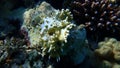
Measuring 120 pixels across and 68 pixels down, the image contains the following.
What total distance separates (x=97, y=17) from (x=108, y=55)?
88 cm

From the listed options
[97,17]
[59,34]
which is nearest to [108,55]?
[97,17]

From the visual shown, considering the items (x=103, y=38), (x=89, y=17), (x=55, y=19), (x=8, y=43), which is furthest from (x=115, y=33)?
(x=8, y=43)

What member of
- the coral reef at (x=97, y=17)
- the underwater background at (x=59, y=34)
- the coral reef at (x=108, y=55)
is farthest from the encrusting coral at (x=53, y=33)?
the coral reef at (x=97, y=17)

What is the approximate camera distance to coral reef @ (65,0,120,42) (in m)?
4.27

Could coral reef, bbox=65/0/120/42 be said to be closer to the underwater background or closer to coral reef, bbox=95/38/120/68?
the underwater background

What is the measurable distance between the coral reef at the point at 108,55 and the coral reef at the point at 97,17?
354 millimetres

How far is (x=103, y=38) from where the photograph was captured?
14.2 feet

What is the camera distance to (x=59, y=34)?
130 inches

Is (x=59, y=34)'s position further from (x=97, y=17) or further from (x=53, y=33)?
(x=97, y=17)

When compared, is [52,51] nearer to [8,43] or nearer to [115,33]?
[8,43]

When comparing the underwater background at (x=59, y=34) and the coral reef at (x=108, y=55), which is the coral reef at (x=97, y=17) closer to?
the underwater background at (x=59, y=34)

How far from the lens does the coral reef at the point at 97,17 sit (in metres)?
4.27

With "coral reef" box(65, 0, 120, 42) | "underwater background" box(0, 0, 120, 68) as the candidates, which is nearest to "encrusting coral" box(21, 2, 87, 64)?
"underwater background" box(0, 0, 120, 68)

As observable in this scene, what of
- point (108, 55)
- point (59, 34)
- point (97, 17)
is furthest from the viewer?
point (97, 17)
